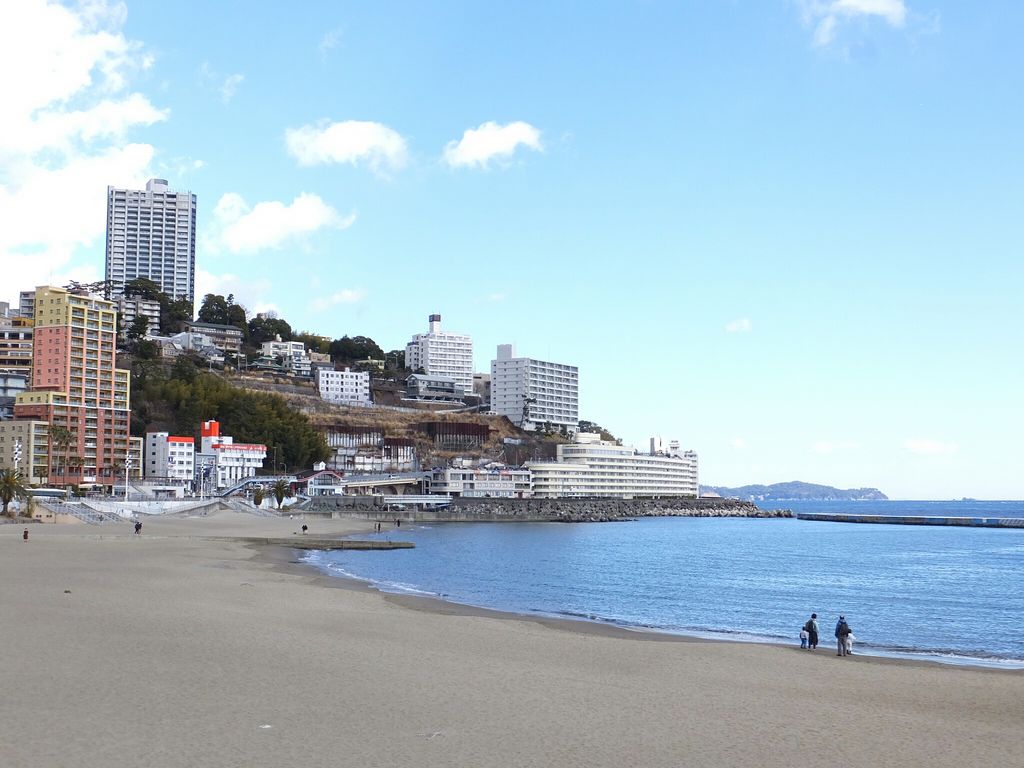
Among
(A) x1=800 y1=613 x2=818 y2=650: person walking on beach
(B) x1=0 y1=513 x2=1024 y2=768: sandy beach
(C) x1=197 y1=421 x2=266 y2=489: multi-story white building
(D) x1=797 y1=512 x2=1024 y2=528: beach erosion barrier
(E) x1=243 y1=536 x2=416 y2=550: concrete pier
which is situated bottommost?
(D) x1=797 y1=512 x2=1024 y2=528: beach erosion barrier

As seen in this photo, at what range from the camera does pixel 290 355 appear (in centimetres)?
19612

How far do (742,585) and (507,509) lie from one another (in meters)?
95.2

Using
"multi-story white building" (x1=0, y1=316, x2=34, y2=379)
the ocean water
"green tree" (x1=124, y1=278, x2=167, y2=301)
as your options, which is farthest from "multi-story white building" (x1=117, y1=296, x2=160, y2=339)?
the ocean water

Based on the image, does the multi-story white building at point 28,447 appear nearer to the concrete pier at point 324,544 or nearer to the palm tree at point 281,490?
the palm tree at point 281,490

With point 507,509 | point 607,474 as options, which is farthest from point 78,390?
point 607,474

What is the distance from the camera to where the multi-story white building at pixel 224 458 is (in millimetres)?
126875

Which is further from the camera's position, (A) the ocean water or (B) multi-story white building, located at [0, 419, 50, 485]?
(B) multi-story white building, located at [0, 419, 50, 485]

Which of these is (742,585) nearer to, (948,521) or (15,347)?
(948,521)

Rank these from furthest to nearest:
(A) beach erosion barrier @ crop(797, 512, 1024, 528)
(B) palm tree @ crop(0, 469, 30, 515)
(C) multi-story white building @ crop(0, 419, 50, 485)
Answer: (A) beach erosion barrier @ crop(797, 512, 1024, 528), (C) multi-story white building @ crop(0, 419, 50, 485), (B) palm tree @ crop(0, 469, 30, 515)

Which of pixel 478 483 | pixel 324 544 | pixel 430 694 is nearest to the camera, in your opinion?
pixel 430 694

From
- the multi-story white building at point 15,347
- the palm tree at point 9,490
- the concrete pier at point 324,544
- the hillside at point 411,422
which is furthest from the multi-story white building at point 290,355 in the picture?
the concrete pier at point 324,544

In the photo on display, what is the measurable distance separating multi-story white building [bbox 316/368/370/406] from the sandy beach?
15288cm

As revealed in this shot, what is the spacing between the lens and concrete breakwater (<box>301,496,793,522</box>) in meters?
127

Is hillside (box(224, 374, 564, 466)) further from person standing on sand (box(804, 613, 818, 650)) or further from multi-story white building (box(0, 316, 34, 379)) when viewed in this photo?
person standing on sand (box(804, 613, 818, 650))
